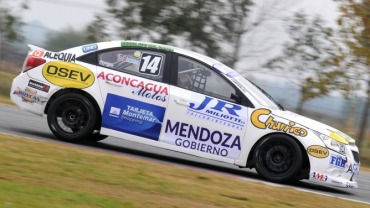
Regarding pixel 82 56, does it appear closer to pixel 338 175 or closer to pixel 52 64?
pixel 52 64

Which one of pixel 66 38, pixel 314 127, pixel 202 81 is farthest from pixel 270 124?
pixel 66 38

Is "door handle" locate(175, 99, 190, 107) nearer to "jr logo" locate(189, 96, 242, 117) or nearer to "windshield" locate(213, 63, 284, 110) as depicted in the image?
"jr logo" locate(189, 96, 242, 117)

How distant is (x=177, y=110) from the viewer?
10.6m

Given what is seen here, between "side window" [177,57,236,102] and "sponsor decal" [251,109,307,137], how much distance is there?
0.44 m

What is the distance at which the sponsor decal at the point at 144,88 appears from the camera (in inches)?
422

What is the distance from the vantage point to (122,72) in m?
11.0

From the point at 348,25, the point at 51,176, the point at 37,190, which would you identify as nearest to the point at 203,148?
the point at 51,176

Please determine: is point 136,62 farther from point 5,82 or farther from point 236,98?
point 5,82

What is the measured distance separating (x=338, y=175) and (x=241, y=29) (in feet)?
43.5

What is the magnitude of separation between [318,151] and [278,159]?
56cm

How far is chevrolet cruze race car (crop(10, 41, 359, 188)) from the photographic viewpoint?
10.3 m

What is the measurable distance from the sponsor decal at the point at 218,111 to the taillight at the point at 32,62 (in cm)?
239

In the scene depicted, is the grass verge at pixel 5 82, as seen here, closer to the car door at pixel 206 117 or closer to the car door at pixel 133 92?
the car door at pixel 133 92

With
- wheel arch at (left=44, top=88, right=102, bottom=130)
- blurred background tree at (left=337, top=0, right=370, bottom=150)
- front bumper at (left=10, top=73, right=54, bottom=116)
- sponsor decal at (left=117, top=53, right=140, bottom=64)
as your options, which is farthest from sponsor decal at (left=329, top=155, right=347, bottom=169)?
blurred background tree at (left=337, top=0, right=370, bottom=150)
